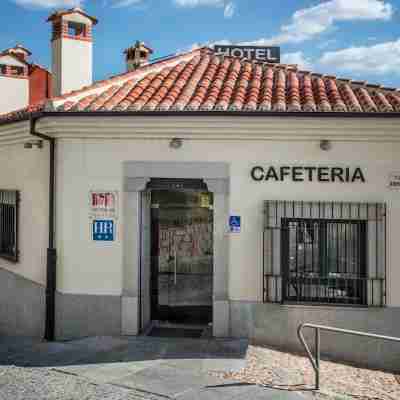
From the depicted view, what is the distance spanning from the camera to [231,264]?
916 centimetres

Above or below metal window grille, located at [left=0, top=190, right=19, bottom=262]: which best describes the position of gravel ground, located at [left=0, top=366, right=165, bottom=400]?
below

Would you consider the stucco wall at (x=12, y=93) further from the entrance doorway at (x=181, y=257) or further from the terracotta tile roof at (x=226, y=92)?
the entrance doorway at (x=181, y=257)

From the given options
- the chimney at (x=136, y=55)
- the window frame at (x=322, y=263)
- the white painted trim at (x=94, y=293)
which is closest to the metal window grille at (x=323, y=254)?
the window frame at (x=322, y=263)

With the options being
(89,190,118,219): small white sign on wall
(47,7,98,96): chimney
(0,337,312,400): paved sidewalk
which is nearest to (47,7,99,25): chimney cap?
(47,7,98,96): chimney

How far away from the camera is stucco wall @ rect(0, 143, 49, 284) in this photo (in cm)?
1000

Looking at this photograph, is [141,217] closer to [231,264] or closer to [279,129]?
[231,264]

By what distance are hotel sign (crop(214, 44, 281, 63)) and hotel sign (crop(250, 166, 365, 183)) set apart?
603 centimetres

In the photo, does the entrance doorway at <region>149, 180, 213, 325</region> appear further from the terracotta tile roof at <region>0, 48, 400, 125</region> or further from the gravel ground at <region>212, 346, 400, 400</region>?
the gravel ground at <region>212, 346, 400, 400</region>

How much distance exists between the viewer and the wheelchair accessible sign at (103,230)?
370 inches

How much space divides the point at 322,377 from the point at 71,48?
8632mm

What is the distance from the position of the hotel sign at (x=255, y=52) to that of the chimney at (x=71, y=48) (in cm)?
346

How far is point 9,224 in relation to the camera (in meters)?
11.3

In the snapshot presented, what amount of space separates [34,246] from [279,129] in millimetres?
4886

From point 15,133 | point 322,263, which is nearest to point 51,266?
point 15,133
